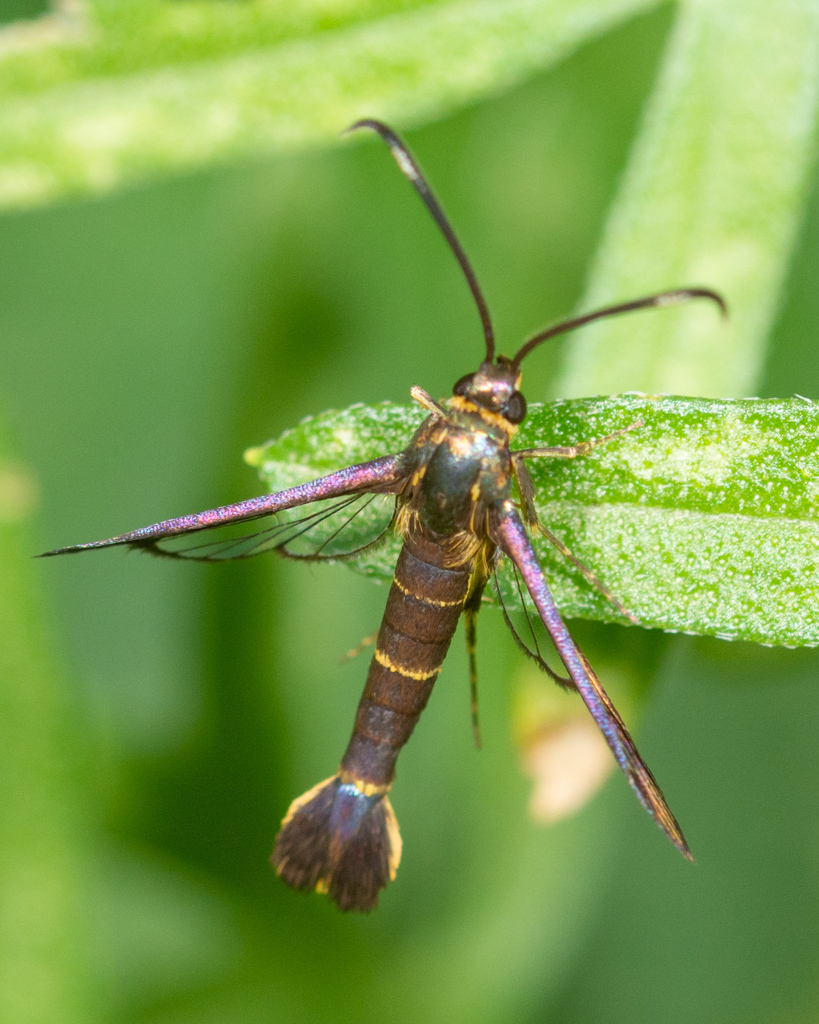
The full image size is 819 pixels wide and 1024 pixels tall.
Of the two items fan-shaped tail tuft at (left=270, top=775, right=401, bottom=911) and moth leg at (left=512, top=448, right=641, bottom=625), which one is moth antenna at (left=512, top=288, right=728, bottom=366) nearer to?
moth leg at (left=512, top=448, right=641, bottom=625)

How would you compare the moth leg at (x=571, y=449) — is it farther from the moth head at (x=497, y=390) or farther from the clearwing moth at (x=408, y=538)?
the moth head at (x=497, y=390)

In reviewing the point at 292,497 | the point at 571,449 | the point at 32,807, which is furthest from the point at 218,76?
the point at 32,807

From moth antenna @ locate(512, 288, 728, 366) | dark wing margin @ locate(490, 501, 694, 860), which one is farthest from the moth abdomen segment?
moth antenna @ locate(512, 288, 728, 366)

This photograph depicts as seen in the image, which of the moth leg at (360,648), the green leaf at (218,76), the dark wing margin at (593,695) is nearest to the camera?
the dark wing margin at (593,695)

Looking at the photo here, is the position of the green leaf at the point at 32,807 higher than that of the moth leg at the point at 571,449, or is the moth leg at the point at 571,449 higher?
the moth leg at the point at 571,449

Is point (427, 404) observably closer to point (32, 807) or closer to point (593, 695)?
point (593, 695)

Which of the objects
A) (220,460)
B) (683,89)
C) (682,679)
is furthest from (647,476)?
(220,460)

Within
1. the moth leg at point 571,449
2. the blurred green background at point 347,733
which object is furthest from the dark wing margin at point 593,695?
the blurred green background at point 347,733

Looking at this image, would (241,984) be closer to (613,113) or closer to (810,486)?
(810,486)
